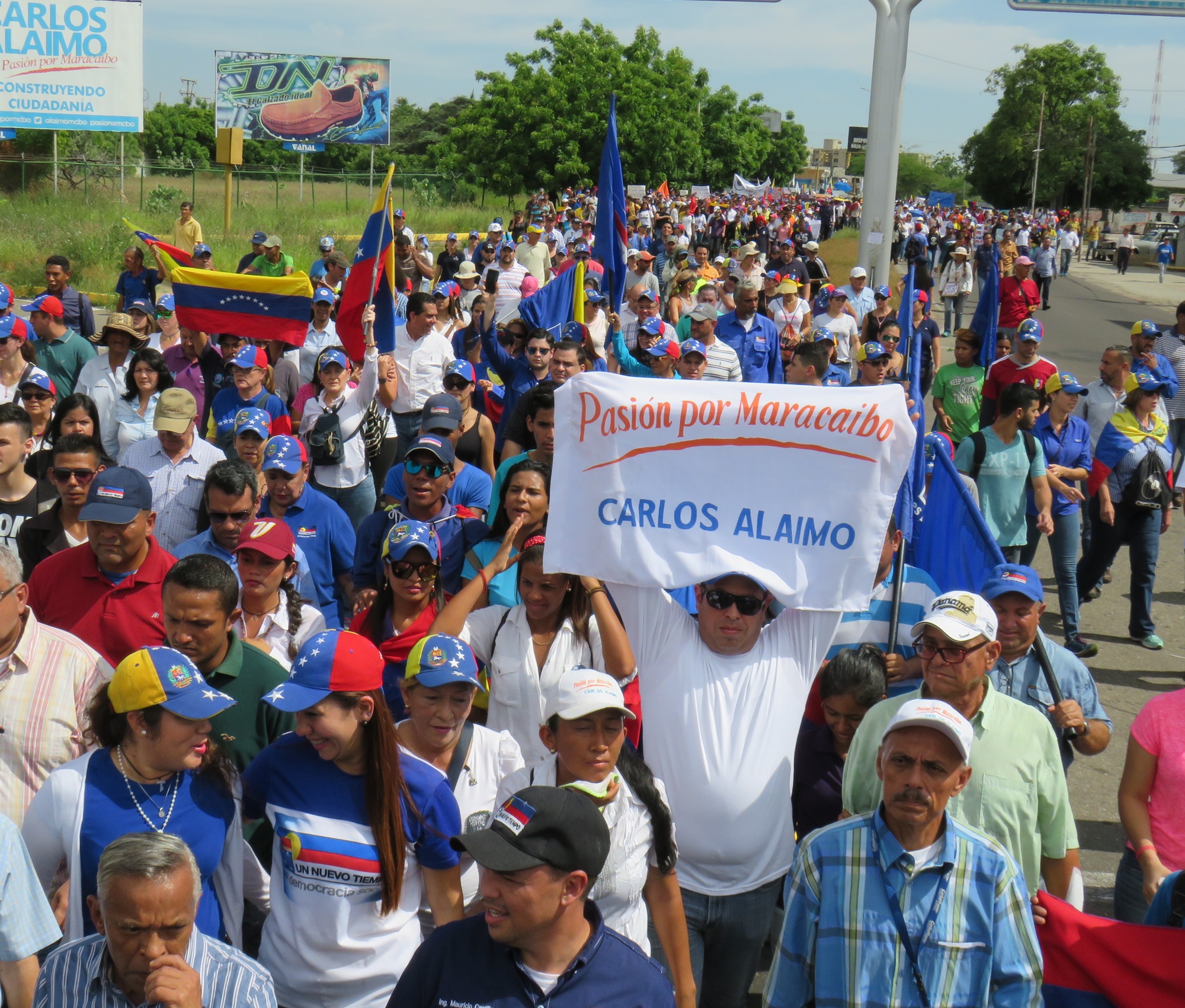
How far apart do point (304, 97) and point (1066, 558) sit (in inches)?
1917

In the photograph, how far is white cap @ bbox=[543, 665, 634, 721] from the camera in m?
A: 3.24

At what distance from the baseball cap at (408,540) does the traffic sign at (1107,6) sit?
11720 millimetres

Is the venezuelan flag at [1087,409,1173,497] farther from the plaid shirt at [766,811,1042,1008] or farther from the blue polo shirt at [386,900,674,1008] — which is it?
the blue polo shirt at [386,900,674,1008]

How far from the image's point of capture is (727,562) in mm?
4090

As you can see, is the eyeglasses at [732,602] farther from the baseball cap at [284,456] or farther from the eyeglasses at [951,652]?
the baseball cap at [284,456]

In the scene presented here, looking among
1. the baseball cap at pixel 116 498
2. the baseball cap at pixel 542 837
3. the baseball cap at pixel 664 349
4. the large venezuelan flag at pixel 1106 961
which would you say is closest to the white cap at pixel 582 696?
the baseball cap at pixel 542 837

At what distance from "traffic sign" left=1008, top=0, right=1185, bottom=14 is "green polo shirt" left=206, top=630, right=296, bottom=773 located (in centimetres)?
1264

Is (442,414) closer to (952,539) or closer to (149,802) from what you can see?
(952,539)

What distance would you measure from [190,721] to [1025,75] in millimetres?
109720

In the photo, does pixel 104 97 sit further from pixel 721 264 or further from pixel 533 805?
pixel 533 805

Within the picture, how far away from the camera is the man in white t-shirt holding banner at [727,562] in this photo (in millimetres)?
3752

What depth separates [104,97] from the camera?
3312 cm

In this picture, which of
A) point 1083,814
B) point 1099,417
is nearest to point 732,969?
point 1083,814

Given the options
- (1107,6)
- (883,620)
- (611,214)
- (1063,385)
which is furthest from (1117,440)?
(1107,6)
